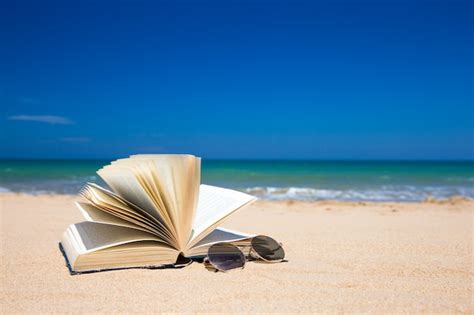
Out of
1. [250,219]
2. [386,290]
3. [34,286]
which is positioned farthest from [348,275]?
[250,219]

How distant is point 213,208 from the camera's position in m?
3.44

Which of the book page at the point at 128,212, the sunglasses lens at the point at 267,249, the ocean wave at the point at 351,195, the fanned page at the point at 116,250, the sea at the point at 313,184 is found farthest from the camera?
the sea at the point at 313,184

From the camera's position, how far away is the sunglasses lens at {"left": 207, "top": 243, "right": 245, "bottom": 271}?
10.0ft

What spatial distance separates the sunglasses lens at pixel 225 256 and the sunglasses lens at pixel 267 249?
0.21m

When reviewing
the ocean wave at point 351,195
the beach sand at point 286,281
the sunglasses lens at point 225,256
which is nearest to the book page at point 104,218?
the beach sand at point 286,281

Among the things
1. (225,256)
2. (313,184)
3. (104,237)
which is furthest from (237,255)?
(313,184)

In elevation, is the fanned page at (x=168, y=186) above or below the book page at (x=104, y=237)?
above

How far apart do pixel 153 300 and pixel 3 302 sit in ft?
2.74

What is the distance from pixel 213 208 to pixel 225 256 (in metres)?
0.45

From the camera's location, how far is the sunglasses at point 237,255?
307 centimetres

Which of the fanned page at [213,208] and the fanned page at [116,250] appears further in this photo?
the fanned page at [213,208]

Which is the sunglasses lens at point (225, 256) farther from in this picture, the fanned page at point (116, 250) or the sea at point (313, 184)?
the sea at point (313, 184)

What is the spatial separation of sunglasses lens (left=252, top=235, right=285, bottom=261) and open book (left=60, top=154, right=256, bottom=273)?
387mm

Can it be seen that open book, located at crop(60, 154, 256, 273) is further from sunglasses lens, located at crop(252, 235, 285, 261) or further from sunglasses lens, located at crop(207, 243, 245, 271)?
sunglasses lens, located at crop(252, 235, 285, 261)
